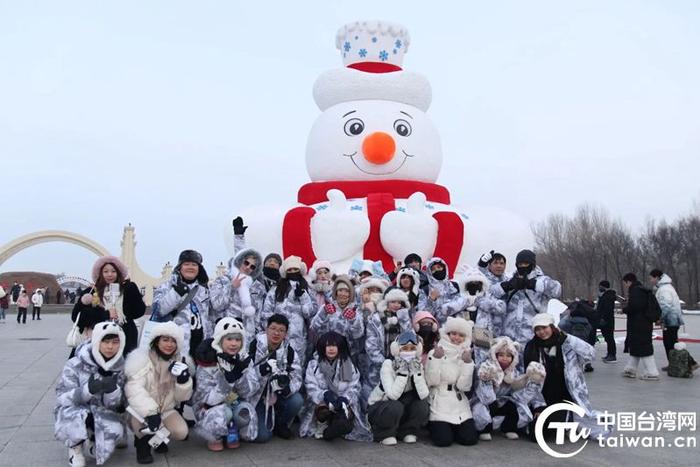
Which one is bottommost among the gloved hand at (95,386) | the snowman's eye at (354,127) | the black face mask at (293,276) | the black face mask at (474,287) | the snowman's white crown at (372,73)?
the gloved hand at (95,386)

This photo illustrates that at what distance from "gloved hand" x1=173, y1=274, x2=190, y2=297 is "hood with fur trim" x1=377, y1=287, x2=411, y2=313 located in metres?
1.58

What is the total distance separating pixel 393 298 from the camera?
5117 millimetres

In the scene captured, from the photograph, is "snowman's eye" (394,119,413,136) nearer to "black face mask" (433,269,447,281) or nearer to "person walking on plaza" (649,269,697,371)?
"person walking on plaza" (649,269,697,371)

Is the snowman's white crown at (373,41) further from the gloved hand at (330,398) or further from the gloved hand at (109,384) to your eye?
the gloved hand at (109,384)

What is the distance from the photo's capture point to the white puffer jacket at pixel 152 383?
405 centimetres

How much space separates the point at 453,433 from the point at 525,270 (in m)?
1.74

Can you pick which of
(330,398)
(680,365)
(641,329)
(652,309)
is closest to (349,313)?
(330,398)

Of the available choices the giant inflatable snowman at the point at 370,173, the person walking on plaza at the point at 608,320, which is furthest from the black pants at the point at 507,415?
the giant inflatable snowman at the point at 370,173

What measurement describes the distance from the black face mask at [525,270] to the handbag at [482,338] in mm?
745

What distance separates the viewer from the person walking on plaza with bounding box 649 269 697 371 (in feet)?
26.3

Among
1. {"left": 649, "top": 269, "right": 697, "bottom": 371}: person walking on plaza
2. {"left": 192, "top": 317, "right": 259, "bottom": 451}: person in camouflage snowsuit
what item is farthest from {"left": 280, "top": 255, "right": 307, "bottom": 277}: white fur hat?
{"left": 649, "top": 269, "right": 697, "bottom": 371}: person walking on plaza

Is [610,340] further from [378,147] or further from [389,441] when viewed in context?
[389,441]

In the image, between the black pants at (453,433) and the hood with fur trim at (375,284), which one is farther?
the hood with fur trim at (375,284)

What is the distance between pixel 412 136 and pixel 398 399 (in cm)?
709
